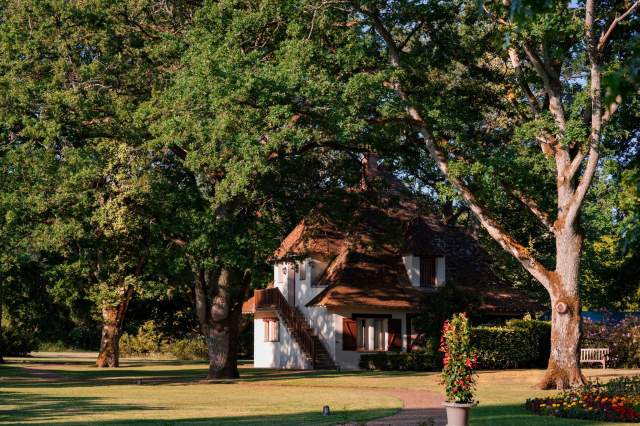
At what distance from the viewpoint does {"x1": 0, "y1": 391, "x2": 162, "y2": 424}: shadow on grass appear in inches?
818

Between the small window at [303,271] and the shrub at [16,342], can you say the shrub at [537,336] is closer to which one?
the small window at [303,271]

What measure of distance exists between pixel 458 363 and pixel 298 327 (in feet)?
115

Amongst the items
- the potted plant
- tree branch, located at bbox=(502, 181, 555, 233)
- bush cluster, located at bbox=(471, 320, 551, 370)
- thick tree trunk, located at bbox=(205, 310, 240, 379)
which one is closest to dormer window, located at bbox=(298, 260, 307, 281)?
bush cluster, located at bbox=(471, 320, 551, 370)

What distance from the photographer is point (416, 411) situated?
22.0m

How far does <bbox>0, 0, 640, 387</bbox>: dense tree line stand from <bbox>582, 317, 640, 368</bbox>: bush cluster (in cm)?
1313

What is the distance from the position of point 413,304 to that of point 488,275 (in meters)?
6.37

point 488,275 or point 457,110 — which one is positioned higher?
point 457,110

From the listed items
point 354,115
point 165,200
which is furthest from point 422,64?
point 165,200

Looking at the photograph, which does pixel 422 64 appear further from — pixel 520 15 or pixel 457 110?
pixel 520 15

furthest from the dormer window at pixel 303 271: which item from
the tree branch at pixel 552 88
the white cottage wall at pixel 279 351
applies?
the tree branch at pixel 552 88

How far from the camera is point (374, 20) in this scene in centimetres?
3166

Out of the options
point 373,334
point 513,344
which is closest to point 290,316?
point 373,334

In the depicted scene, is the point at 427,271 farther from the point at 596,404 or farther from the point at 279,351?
the point at 596,404

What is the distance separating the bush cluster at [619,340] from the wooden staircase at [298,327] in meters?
13.6
